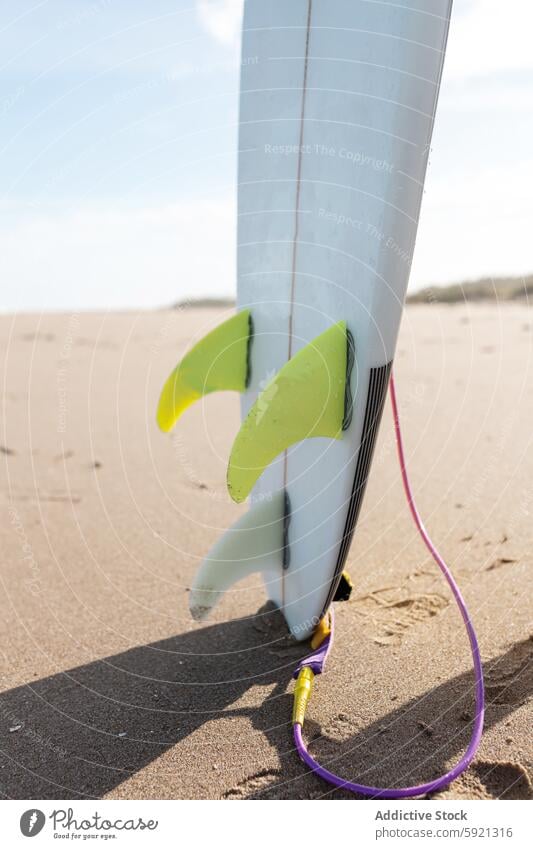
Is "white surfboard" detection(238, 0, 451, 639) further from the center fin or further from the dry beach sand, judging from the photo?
the dry beach sand

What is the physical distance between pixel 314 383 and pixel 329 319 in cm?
23

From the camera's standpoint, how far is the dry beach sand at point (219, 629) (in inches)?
61.5

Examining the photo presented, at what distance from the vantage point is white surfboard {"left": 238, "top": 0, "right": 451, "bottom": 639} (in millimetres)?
1601

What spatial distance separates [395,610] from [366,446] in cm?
60

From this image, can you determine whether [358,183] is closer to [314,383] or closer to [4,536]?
[314,383]

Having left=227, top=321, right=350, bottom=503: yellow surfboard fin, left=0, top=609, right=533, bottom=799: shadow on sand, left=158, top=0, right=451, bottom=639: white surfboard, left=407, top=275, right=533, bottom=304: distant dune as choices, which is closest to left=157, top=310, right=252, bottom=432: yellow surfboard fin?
left=158, top=0, right=451, bottom=639: white surfboard

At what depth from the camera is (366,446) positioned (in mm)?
1759

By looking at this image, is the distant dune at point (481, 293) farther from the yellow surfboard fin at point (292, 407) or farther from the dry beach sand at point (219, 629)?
the yellow surfboard fin at point (292, 407)

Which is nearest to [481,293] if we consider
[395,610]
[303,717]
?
[395,610]

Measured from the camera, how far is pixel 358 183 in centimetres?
171

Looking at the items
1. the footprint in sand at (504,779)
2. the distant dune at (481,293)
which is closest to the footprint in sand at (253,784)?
the footprint in sand at (504,779)

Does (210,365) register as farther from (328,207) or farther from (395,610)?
(395,610)

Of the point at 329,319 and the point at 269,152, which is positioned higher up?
the point at 269,152
